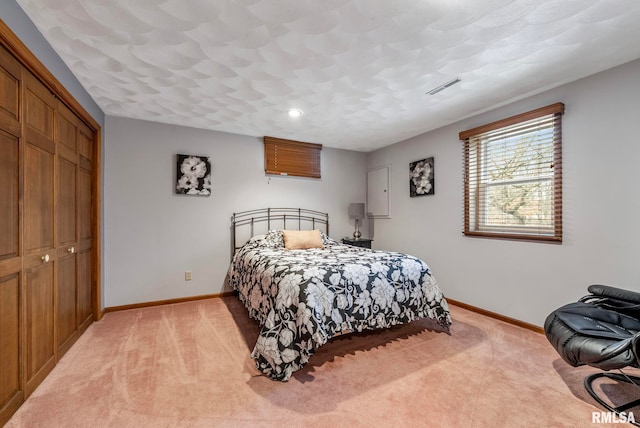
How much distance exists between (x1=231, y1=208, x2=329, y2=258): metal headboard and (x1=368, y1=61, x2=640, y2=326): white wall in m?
1.97

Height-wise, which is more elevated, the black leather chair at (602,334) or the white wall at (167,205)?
the white wall at (167,205)

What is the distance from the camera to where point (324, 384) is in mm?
1920

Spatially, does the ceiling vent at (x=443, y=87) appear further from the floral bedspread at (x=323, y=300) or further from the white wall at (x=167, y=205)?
the white wall at (x=167, y=205)

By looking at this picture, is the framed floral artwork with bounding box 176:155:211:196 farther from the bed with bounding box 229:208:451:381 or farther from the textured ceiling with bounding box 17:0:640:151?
the bed with bounding box 229:208:451:381

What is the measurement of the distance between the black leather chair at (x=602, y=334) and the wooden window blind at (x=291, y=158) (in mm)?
3492

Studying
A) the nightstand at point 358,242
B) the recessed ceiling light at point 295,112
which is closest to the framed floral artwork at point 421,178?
the nightstand at point 358,242

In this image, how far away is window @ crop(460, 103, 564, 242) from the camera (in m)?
2.66

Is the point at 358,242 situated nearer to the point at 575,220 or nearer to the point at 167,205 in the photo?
the point at 575,220

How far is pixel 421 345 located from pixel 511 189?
1.93m

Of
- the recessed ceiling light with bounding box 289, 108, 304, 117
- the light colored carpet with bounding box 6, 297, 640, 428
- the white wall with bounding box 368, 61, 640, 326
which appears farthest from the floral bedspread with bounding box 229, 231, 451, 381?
the recessed ceiling light with bounding box 289, 108, 304, 117

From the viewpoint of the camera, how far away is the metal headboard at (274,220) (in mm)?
4051

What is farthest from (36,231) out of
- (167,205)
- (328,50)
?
(328,50)

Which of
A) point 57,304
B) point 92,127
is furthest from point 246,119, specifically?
point 57,304

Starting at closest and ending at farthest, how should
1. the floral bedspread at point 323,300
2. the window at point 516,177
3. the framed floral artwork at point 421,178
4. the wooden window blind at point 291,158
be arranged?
the floral bedspread at point 323,300 < the window at point 516,177 < the framed floral artwork at point 421,178 < the wooden window blind at point 291,158
